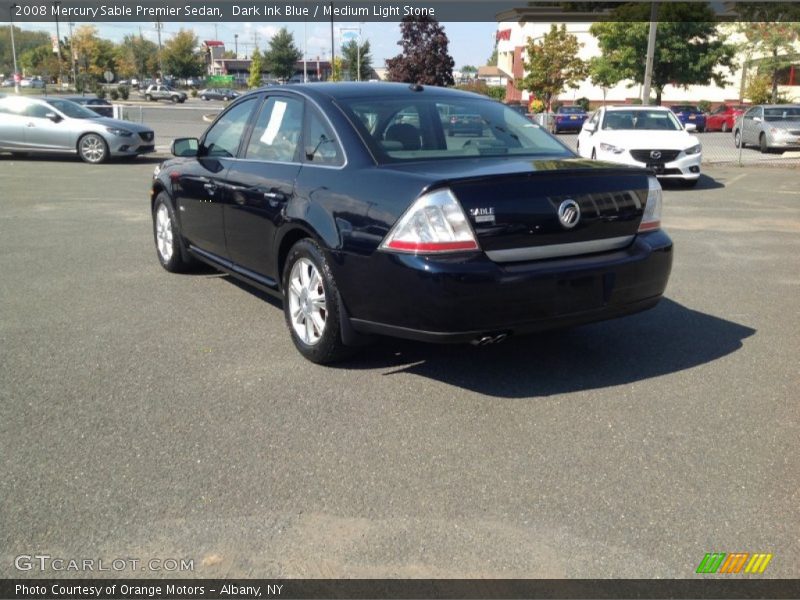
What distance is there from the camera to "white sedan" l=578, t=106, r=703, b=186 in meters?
14.4

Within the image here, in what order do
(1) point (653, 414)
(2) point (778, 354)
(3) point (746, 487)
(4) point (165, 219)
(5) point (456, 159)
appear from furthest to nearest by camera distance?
(4) point (165, 219) → (2) point (778, 354) → (5) point (456, 159) → (1) point (653, 414) → (3) point (746, 487)

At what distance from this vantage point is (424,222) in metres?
3.90

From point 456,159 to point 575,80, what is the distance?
5177cm

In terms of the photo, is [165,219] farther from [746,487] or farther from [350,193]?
[746,487]

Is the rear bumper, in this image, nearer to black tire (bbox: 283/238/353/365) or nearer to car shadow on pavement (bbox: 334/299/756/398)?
black tire (bbox: 283/238/353/365)

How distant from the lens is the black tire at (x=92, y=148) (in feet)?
60.7

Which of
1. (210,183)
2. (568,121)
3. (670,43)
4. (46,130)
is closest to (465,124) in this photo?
(210,183)

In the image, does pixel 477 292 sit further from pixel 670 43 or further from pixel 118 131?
pixel 670 43

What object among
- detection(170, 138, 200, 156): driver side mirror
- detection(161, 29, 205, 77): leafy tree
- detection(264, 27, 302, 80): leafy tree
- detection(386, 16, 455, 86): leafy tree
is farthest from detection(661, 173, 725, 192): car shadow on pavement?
detection(161, 29, 205, 77): leafy tree

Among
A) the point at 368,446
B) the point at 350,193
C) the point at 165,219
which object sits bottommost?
the point at 368,446

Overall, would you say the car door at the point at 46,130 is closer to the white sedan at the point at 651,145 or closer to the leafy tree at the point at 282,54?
the white sedan at the point at 651,145

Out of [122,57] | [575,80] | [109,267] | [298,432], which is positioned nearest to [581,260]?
[298,432]

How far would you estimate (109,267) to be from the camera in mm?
7383

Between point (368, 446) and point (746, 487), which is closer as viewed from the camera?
point (746, 487)
